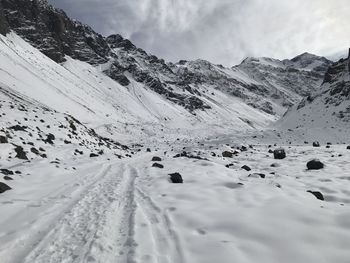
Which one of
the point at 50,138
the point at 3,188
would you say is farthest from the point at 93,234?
the point at 50,138

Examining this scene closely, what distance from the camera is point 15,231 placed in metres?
7.66

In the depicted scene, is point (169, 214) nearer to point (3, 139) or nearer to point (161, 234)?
point (161, 234)

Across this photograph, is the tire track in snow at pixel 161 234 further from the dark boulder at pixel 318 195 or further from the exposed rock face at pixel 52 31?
the exposed rock face at pixel 52 31

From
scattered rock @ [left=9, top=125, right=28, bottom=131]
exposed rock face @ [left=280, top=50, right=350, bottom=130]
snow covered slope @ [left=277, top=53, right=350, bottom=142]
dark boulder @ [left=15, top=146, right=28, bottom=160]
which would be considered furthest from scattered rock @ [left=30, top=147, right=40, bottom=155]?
exposed rock face @ [left=280, top=50, right=350, bottom=130]

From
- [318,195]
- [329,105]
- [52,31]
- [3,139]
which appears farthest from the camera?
[52,31]

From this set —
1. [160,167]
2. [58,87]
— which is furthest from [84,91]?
[160,167]

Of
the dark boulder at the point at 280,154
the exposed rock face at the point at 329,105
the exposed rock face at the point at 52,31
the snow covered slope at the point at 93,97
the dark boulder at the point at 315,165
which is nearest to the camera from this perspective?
the dark boulder at the point at 315,165

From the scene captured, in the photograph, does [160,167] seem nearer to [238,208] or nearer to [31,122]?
[238,208]

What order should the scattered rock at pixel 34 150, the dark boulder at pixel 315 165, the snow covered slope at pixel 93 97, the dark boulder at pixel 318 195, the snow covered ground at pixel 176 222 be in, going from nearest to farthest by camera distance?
the snow covered ground at pixel 176 222, the dark boulder at pixel 318 195, the dark boulder at pixel 315 165, the scattered rock at pixel 34 150, the snow covered slope at pixel 93 97

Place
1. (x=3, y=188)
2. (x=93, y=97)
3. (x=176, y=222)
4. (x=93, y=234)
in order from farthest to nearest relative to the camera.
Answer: (x=93, y=97), (x=3, y=188), (x=176, y=222), (x=93, y=234)

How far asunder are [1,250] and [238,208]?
5.65 m

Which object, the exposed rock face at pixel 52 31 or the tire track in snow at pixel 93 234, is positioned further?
the exposed rock face at pixel 52 31

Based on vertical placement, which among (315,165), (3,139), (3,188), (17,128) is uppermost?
(17,128)

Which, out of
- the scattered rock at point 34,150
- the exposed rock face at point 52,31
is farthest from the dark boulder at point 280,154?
the exposed rock face at point 52,31
